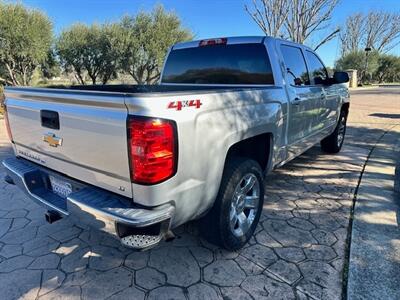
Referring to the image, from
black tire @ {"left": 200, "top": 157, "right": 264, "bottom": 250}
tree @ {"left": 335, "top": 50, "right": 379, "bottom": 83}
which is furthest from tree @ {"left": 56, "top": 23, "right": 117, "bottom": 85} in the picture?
tree @ {"left": 335, "top": 50, "right": 379, "bottom": 83}

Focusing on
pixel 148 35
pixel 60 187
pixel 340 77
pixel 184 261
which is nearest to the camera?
pixel 60 187

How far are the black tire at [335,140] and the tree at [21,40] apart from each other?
1726 cm

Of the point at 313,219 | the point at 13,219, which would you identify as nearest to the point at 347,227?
the point at 313,219

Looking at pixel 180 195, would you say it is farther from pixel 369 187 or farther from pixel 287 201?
pixel 369 187

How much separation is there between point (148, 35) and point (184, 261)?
70.1 feet

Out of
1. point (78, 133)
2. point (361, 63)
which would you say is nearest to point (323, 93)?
point (78, 133)

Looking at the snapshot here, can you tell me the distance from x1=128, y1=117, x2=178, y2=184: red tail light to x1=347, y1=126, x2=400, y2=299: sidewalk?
5.61 ft

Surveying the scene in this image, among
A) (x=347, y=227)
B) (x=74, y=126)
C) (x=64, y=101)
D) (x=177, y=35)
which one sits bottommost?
(x=347, y=227)

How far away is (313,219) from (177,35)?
21295 mm

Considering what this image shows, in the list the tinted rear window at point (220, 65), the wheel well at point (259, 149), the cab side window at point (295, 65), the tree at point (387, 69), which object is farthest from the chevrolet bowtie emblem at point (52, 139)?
the tree at point (387, 69)

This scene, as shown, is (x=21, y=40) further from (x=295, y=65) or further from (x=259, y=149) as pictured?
(x=259, y=149)

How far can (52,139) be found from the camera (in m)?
2.43

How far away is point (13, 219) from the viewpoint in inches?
140

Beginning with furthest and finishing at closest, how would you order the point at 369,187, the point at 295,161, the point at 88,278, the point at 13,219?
the point at 295,161, the point at 369,187, the point at 13,219, the point at 88,278
